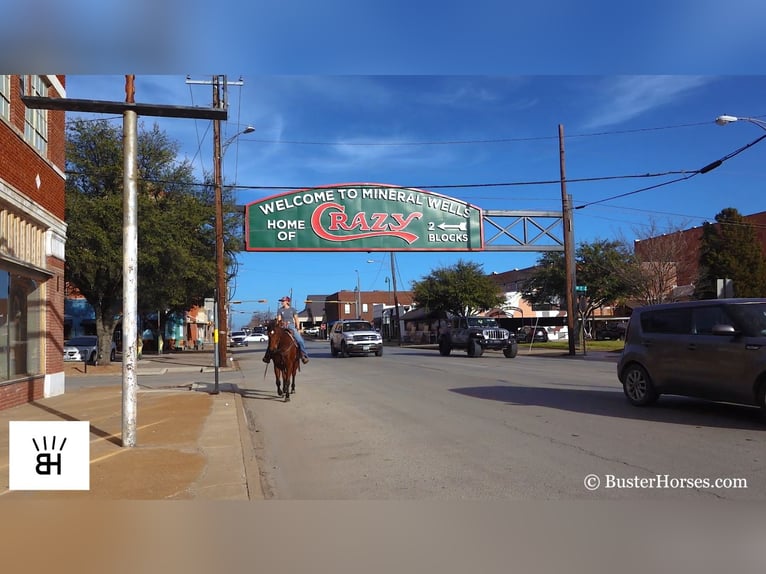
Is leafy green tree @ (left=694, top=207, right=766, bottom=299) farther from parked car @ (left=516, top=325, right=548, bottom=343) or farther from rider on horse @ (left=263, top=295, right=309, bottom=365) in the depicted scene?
rider on horse @ (left=263, top=295, right=309, bottom=365)

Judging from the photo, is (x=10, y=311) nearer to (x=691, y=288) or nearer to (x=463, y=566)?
(x=463, y=566)

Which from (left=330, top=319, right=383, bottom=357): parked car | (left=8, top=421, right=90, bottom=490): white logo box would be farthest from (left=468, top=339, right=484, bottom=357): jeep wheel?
(left=8, top=421, right=90, bottom=490): white logo box

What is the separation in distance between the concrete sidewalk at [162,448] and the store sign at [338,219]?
531 inches

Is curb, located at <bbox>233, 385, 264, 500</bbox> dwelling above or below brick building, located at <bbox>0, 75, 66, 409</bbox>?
below

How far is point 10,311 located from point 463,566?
11.3 meters

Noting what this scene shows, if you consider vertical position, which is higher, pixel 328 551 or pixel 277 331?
pixel 277 331

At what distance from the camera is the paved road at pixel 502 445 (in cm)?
667

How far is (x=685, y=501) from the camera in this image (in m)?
6.10

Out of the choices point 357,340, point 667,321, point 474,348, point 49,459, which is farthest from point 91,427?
point 357,340

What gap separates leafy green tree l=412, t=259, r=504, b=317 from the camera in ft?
183

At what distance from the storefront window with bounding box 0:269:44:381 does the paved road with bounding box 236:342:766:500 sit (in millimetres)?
4649

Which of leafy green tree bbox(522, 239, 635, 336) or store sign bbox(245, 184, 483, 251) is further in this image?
leafy green tree bbox(522, 239, 635, 336)

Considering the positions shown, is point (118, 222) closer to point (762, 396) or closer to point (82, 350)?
point (82, 350)

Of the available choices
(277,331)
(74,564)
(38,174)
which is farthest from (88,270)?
(74,564)
